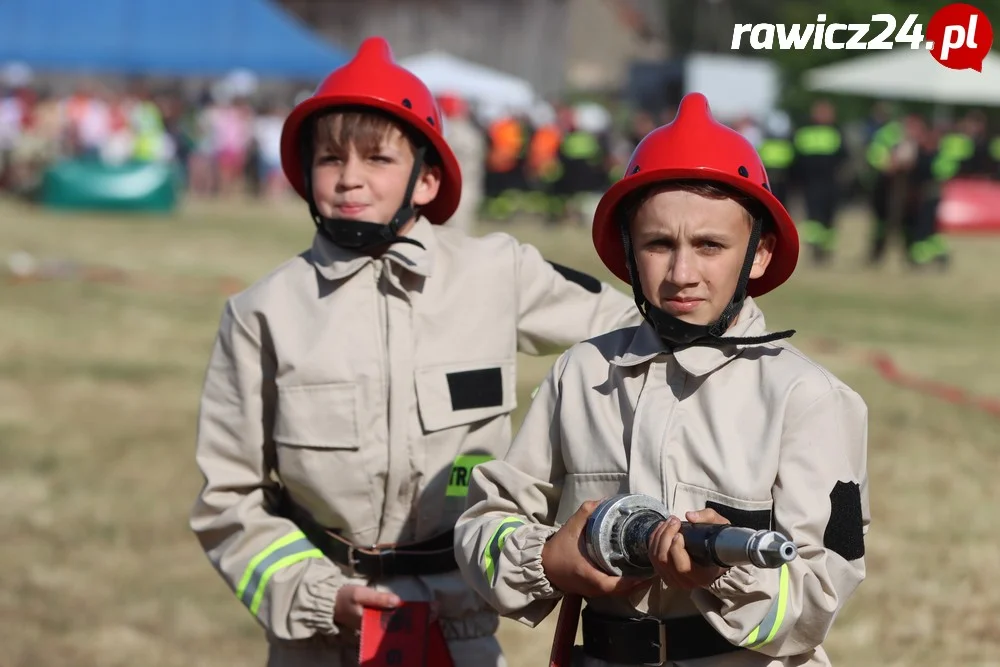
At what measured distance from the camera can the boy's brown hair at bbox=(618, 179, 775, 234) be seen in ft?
9.18

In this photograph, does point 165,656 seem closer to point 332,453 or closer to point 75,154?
point 332,453

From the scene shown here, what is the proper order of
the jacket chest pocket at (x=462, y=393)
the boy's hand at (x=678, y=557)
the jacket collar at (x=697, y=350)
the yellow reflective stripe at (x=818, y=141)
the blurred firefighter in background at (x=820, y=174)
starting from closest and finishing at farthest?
the boy's hand at (x=678, y=557), the jacket collar at (x=697, y=350), the jacket chest pocket at (x=462, y=393), the blurred firefighter in background at (x=820, y=174), the yellow reflective stripe at (x=818, y=141)

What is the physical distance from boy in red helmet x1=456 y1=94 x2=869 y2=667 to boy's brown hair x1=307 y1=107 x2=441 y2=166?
0.84 meters

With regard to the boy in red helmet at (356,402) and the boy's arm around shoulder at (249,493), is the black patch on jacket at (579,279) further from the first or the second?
the boy's arm around shoulder at (249,493)

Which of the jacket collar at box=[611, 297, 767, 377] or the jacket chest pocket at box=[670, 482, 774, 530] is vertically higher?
the jacket collar at box=[611, 297, 767, 377]

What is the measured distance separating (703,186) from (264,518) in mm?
1335

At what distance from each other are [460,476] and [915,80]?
23.0 metres

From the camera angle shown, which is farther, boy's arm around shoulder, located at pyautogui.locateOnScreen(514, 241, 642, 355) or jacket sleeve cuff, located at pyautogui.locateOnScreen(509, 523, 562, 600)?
boy's arm around shoulder, located at pyautogui.locateOnScreen(514, 241, 642, 355)

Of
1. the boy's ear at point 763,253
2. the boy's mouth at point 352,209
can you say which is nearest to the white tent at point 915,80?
the boy's mouth at point 352,209

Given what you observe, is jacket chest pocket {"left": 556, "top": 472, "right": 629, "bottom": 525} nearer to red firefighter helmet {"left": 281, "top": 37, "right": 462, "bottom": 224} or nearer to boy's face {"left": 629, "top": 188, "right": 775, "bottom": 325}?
boy's face {"left": 629, "top": 188, "right": 775, "bottom": 325}

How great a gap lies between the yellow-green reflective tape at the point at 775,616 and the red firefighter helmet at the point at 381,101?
151 centimetres

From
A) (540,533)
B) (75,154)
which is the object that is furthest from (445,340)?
(75,154)

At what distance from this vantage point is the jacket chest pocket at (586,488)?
2.77m

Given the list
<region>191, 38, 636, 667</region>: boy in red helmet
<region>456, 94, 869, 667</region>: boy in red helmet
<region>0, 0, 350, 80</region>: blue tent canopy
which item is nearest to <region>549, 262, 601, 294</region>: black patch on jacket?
<region>191, 38, 636, 667</region>: boy in red helmet
